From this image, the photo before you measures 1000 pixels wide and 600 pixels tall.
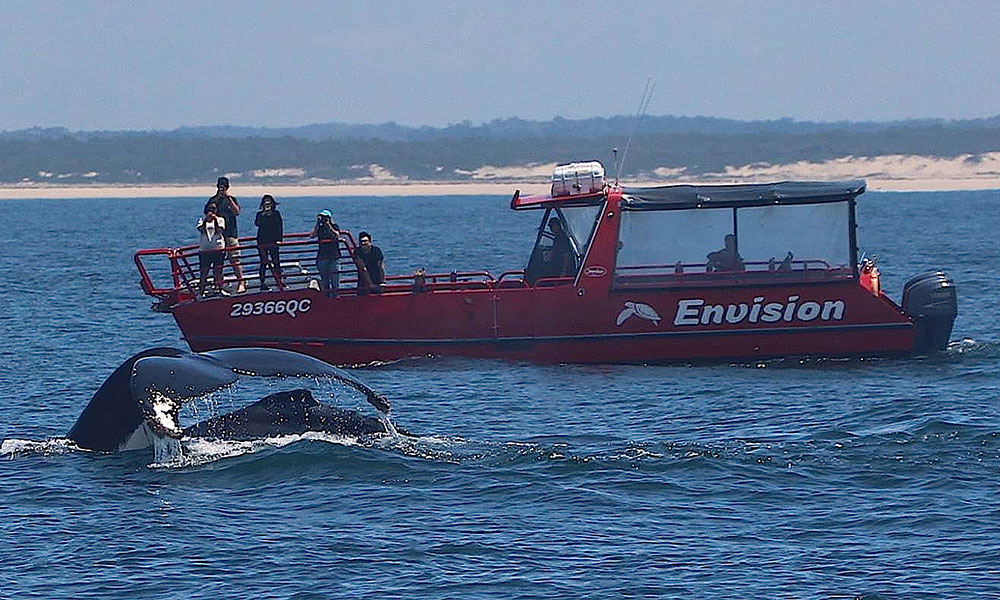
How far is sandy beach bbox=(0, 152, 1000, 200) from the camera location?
5527 inches

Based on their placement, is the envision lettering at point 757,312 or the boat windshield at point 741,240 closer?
the envision lettering at point 757,312

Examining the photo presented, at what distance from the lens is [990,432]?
17656 millimetres

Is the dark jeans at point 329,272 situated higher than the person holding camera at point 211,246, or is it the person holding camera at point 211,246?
the person holding camera at point 211,246

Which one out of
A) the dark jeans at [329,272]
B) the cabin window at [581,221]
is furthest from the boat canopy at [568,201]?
Answer: the dark jeans at [329,272]

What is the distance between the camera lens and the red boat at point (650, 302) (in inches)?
892

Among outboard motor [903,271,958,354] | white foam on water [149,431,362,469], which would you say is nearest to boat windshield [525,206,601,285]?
outboard motor [903,271,958,354]

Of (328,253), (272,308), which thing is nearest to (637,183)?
(328,253)

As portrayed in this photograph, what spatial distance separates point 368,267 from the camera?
75.4ft

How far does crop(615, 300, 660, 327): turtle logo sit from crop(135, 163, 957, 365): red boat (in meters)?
0.01

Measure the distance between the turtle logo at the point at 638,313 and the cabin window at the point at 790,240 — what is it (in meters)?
1.48

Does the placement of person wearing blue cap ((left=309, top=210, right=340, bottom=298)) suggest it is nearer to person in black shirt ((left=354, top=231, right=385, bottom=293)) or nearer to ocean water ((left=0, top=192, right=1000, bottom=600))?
person in black shirt ((left=354, top=231, right=385, bottom=293))

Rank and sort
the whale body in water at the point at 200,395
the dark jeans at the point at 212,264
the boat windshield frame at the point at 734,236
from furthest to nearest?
the dark jeans at the point at 212,264 → the boat windshield frame at the point at 734,236 → the whale body in water at the point at 200,395

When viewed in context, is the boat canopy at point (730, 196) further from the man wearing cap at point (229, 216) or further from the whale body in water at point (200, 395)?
the whale body in water at point (200, 395)

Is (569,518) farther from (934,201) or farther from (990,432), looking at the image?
(934,201)
